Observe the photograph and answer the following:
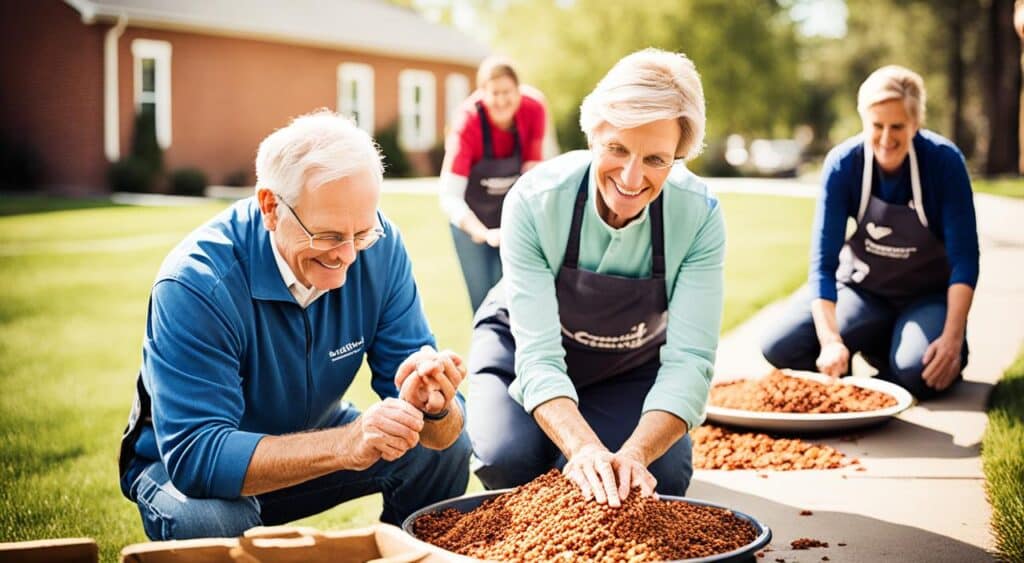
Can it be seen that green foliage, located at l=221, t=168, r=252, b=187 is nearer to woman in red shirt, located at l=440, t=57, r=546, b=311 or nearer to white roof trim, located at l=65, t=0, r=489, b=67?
white roof trim, located at l=65, t=0, r=489, b=67

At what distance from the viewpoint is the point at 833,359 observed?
4.68 m

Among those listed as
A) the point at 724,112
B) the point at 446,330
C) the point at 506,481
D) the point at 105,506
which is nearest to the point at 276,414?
the point at 506,481

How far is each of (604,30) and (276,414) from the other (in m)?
36.5

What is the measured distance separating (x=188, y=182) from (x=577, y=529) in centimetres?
1988

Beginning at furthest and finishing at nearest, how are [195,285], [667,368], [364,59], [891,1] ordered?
[891,1] < [364,59] < [667,368] < [195,285]

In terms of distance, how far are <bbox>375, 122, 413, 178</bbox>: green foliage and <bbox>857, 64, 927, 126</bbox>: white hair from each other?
2198cm

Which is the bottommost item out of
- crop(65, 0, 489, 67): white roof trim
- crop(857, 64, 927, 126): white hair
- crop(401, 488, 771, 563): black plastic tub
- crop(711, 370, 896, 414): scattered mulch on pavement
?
crop(711, 370, 896, 414): scattered mulch on pavement

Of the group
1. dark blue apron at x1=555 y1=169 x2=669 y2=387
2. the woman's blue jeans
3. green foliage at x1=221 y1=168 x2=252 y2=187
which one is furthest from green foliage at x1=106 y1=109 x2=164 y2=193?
dark blue apron at x1=555 y1=169 x2=669 y2=387

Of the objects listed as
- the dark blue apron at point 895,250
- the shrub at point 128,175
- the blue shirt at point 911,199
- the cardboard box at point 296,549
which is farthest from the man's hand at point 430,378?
the shrub at point 128,175

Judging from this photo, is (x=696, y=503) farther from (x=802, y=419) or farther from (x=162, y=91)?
(x=162, y=91)

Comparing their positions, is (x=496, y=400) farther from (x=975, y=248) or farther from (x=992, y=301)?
(x=992, y=301)

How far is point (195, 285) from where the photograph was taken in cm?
273

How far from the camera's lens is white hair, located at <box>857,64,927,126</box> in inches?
192

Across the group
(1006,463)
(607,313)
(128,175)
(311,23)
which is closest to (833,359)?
(1006,463)
